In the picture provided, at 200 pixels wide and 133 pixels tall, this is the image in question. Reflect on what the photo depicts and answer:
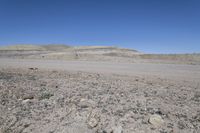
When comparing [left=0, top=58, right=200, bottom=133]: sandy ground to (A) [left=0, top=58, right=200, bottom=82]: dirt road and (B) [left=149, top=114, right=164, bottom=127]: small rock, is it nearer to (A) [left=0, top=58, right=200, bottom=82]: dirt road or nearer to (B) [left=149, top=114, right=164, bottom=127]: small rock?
(B) [left=149, top=114, right=164, bottom=127]: small rock

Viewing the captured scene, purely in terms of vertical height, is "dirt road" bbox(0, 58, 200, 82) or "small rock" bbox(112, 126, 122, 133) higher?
"dirt road" bbox(0, 58, 200, 82)

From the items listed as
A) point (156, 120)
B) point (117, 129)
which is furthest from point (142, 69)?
point (117, 129)

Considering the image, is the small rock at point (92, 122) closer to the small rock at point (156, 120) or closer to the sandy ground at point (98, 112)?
the sandy ground at point (98, 112)

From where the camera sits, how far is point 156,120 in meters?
4.36

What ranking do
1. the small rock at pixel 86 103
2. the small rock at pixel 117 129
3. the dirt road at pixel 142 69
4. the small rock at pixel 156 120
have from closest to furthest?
the small rock at pixel 117 129
the small rock at pixel 156 120
the small rock at pixel 86 103
the dirt road at pixel 142 69

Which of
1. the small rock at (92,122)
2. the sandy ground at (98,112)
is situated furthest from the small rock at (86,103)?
the small rock at (92,122)

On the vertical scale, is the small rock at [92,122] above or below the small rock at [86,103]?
below

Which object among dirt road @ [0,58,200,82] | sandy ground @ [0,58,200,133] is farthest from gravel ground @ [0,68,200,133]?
dirt road @ [0,58,200,82]

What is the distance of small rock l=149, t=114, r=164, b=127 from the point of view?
425cm

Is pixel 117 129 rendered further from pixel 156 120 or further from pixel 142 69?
pixel 142 69

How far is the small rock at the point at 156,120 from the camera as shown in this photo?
425 centimetres

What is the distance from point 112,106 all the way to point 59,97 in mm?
1864

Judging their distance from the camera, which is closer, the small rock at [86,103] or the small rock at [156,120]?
the small rock at [156,120]

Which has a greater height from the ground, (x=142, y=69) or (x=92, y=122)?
(x=142, y=69)
